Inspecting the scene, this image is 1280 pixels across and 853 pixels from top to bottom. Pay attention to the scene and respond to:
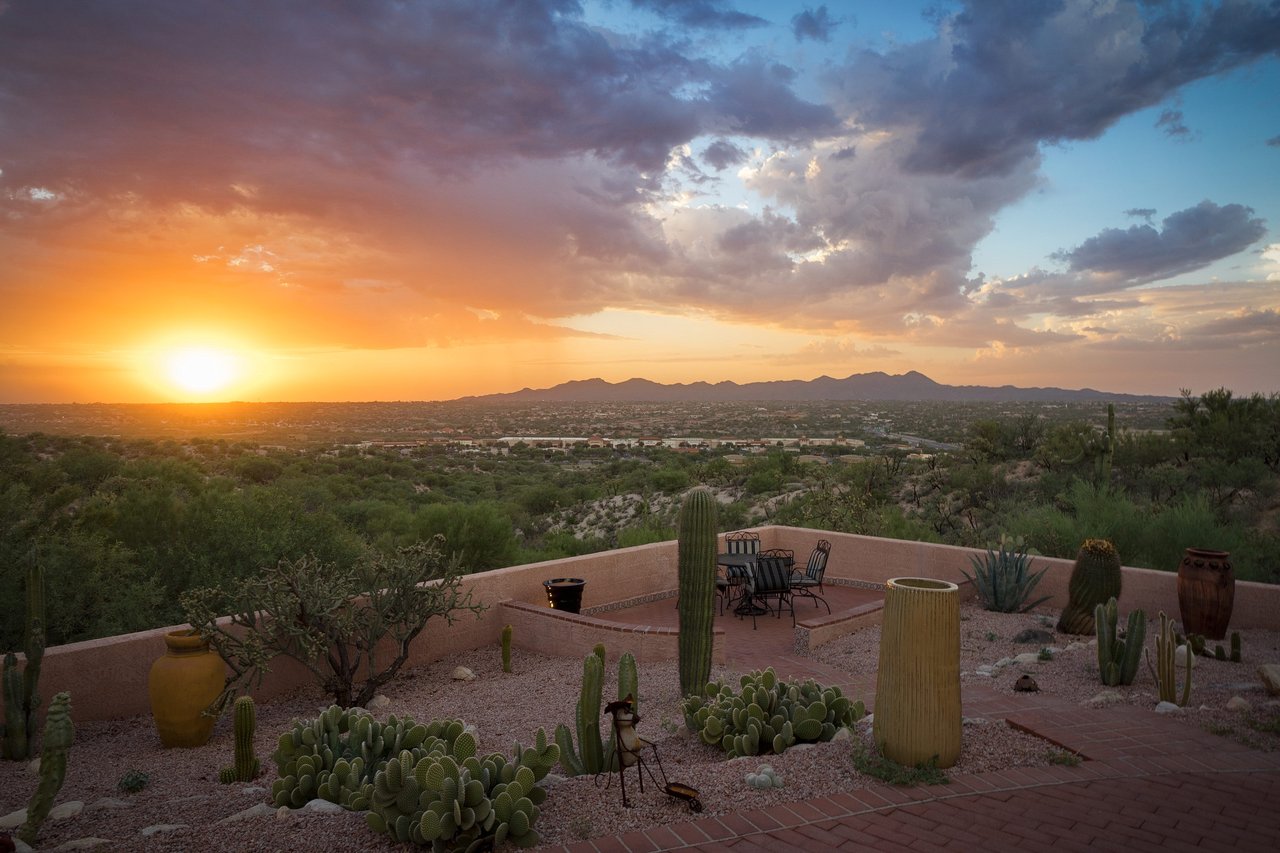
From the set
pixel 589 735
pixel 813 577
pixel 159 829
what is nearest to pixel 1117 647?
pixel 813 577

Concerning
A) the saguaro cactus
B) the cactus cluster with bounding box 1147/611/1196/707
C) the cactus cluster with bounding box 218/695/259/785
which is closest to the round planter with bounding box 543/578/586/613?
the saguaro cactus

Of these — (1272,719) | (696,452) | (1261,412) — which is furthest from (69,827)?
(696,452)

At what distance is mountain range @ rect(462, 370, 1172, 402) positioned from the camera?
510ft

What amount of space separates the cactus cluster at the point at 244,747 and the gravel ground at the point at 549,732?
96mm

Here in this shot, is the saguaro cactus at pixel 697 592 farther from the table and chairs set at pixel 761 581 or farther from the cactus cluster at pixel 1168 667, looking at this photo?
the cactus cluster at pixel 1168 667

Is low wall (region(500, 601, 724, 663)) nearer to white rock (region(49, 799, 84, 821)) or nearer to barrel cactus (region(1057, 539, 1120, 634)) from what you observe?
barrel cactus (region(1057, 539, 1120, 634))

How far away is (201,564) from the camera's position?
11.1 m

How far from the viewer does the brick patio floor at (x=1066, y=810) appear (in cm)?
404

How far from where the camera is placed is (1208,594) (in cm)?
848

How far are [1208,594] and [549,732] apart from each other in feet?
23.2

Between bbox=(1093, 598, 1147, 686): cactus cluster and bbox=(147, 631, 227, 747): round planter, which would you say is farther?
bbox=(1093, 598, 1147, 686): cactus cluster

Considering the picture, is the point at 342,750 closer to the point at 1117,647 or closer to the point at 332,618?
the point at 332,618

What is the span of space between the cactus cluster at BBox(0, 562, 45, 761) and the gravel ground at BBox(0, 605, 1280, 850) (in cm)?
17

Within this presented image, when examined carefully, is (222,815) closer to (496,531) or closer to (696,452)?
(496,531)
